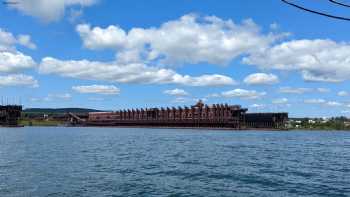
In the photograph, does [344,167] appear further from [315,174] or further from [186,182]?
[186,182]

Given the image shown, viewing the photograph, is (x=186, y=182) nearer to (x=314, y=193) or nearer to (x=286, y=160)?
(x=314, y=193)

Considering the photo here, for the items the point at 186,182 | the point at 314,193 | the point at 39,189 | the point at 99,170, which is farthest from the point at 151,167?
the point at 314,193

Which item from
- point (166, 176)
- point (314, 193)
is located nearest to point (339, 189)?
point (314, 193)

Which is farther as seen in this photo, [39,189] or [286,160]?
[286,160]

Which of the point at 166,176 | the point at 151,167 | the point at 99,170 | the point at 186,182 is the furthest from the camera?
the point at 151,167

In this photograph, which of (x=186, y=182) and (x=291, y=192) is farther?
(x=186, y=182)

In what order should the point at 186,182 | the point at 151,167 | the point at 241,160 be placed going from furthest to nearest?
the point at 241,160 < the point at 151,167 < the point at 186,182

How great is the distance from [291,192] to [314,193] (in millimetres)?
1500

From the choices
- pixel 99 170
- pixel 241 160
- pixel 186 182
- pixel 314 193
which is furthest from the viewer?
pixel 241 160

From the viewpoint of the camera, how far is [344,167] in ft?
154

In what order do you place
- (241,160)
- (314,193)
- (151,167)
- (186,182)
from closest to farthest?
(314,193) → (186,182) → (151,167) → (241,160)

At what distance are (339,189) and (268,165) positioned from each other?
47.6ft

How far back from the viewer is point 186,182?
35.8 metres

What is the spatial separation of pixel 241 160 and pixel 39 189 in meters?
26.2
